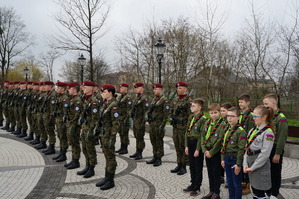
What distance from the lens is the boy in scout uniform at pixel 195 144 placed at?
16.5ft

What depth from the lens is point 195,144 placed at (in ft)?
17.0

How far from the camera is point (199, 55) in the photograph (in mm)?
20734

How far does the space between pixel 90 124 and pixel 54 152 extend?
3.14 m

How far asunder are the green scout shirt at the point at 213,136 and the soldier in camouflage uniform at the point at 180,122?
1487mm

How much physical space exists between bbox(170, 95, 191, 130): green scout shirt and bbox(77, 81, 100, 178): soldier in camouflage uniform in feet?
6.34

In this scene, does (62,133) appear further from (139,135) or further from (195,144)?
(195,144)

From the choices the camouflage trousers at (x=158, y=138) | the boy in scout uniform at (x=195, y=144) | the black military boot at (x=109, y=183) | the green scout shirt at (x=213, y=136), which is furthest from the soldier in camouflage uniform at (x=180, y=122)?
the black military boot at (x=109, y=183)

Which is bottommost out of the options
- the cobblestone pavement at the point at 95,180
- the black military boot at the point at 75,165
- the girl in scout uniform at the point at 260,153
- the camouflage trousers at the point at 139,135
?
the cobblestone pavement at the point at 95,180

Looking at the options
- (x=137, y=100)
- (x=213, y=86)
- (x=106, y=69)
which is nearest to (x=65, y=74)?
(x=106, y=69)

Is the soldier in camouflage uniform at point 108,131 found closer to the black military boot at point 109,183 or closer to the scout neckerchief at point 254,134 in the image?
the black military boot at point 109,183

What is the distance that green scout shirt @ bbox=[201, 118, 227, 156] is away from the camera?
14.6ft

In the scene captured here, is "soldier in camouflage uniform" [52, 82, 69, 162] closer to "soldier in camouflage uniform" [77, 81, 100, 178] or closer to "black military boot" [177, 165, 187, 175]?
"soldier in camouflage uniform" [77, 81, 100, 178]

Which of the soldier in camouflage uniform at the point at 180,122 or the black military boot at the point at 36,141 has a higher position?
the soldier in camouflage uniform at the point at 180,122

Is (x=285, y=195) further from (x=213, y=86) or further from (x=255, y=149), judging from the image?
(x=213, y=86)
